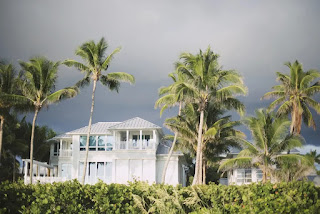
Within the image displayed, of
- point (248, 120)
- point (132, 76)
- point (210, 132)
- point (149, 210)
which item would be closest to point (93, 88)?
point (132, 76)

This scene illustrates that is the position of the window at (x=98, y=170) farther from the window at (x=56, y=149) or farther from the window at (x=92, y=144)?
the window at (x=56, y=149)

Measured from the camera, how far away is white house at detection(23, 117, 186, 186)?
116ft

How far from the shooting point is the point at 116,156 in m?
35.8

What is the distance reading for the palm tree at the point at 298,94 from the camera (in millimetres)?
32594

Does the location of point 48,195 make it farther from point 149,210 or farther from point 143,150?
point 143,150

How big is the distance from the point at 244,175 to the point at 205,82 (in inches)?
548

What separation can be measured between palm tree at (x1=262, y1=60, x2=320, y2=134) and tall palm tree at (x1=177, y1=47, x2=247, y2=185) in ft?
25.8

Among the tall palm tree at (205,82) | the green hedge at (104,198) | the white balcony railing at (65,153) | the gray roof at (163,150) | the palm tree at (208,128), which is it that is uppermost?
the tall palm tree at (205,82)

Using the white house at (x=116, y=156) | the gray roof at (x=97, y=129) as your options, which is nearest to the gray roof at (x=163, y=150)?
the white house at (x=116, y=156)

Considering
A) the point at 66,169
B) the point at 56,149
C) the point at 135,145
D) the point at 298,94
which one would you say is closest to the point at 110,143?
the point at 135,145

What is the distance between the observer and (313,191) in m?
11.6

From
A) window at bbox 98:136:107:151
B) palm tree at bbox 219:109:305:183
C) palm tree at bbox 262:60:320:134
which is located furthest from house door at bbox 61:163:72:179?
palm tree at bbox 262:60:320:134

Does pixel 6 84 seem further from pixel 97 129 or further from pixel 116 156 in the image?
pixel 116 156

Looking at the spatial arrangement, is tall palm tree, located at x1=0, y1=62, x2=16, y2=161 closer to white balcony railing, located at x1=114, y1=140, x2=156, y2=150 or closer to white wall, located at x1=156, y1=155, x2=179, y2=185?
white balcony railing, located at x1=114, y1=140, x2=156, y2=150
